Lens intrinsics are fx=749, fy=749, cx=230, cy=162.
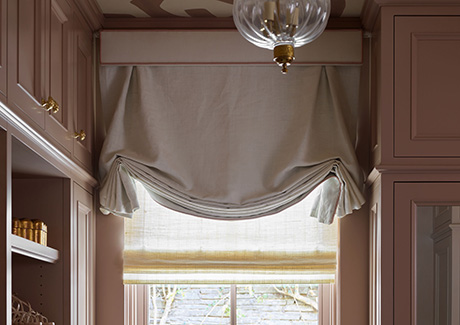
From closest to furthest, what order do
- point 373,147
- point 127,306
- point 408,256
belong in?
point 408,256 → point 373,147 → point 127,306

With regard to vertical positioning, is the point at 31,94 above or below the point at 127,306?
above

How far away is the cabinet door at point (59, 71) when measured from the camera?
101 inches

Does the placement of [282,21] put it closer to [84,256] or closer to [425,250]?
[425,250]

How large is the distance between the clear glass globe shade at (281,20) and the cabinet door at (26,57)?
0.67m

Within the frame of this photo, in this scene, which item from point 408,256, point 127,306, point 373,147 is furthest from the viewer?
point 127,306

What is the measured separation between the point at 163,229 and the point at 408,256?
1112 mm

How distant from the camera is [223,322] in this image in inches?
138

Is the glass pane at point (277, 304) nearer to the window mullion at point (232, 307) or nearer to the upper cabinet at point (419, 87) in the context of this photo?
the window mullion at point (232, 307)

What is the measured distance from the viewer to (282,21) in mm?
1783

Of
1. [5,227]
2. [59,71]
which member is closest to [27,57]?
[59,71]

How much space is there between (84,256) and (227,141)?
2.61 ft

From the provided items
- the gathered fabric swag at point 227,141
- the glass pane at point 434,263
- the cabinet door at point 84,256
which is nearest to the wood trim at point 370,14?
the gathered fabric swag at point 227,141

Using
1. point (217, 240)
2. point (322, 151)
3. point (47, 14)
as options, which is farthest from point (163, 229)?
point (47, 14)

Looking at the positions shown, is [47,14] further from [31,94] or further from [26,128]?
[26,128]
